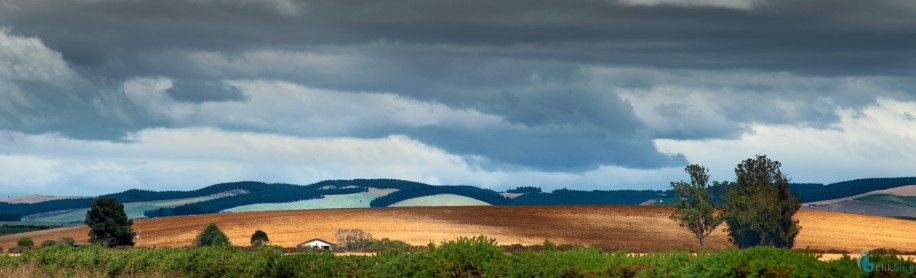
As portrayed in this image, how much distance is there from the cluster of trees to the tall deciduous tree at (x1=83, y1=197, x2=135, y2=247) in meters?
64.1

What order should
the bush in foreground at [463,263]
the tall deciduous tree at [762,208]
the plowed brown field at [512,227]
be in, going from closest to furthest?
the bush in foreground at [463,263]
the tall deciduous tree at [762,208]
the plowed brown field at [512,227]

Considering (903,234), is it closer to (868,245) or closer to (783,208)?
(868,245)

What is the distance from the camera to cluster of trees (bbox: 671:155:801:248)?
106 m

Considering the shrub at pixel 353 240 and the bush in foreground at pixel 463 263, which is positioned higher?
the shrub at pixel 353 240

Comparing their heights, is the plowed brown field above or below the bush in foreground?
above

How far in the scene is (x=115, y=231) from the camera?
116750mm

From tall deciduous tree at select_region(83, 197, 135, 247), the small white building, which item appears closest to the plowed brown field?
the small white building

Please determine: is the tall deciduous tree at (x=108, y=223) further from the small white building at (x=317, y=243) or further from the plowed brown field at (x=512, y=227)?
the small white building at (x=317, y=243)

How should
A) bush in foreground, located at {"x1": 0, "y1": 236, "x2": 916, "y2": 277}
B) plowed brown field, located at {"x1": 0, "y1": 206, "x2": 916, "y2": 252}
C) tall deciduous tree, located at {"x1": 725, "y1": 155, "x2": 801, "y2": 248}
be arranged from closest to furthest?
bush in foreground, located at {"x1": 0, "y1": 236, "x2": 916, "y2": 277}, tall deciduous tree, located at {"x1": 725, "y1": 155, "x2": 801, "y2": 248}, plowed brown field, located at {"x1": 0, "y1": 206, "x2": 916, "y2": 252}

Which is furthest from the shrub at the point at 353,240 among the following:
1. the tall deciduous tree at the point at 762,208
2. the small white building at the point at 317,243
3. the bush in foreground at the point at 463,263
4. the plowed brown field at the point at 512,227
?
the bush in foreground at the point at 463,263

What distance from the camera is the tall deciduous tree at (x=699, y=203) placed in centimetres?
11206

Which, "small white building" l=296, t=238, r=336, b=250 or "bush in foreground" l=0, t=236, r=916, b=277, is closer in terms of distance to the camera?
"bush in foreground" l=0, t=236, r=916, b=277

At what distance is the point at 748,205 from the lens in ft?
352

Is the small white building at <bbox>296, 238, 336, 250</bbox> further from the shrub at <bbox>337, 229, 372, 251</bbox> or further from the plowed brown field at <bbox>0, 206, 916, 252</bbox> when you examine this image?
the plowed brown field at <bbox>0, 206, 916, 252</bbox>
